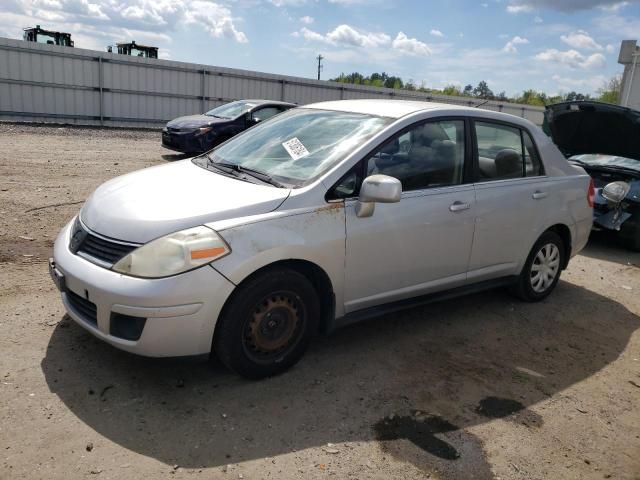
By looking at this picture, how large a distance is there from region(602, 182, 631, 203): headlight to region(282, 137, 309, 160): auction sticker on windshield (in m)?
4.90

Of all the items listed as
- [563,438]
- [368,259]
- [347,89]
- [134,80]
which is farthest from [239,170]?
[347,89]

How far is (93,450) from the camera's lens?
272 centimetres

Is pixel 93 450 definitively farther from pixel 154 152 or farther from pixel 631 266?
pixel 154 152

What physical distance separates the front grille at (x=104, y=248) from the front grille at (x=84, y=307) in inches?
10.3

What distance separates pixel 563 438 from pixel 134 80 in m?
18.8

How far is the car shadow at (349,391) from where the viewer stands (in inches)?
115

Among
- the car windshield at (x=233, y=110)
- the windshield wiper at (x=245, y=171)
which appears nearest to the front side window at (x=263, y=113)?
the car windshield at (x=233, y=110)

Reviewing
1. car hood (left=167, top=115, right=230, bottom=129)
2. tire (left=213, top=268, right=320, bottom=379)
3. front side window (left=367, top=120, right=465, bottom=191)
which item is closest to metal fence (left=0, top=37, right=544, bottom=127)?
car hood (left=167, top=115, right=230, bottom=129)

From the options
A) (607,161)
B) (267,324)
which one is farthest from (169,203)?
(607,161)

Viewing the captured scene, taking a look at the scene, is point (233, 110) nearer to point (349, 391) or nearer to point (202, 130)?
point (202, 130)

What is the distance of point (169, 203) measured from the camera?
332cm

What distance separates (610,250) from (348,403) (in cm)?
594

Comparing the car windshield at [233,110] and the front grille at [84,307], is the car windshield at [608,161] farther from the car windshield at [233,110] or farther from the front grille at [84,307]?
the car windshield at [233,110]

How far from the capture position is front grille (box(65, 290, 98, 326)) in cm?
315
